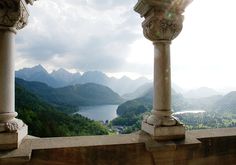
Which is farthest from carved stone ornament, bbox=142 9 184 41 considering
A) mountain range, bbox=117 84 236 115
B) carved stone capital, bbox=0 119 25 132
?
mountain range, bbox=117 84 236 115

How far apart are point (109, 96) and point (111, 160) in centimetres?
10750

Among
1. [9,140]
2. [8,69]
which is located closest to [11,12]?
[8,69]

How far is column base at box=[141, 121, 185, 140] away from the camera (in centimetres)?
415

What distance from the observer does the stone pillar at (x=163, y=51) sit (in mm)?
4203

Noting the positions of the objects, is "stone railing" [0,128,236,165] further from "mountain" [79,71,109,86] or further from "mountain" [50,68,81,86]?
"mountain" [50,68,81,86]

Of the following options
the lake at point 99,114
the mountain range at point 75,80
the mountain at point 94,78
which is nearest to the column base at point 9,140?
the lake at point 99,114

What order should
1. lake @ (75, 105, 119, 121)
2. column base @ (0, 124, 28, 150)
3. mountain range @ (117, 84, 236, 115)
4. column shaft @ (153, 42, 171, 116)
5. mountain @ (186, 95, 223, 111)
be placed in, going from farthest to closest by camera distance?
lake @ (75, 105, 119, 121) → mountain @ (186, 95, 223, 111) → mountain range @ (117, 84, 236, 115) → column shaft @ (153, 42, 171, 116) → column base @ (0, 124, 28, 150)

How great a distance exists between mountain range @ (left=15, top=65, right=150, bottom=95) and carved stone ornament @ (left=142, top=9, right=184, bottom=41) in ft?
344

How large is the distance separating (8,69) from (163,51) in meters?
2.46

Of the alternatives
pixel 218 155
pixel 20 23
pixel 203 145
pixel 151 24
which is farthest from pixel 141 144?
pixel 20 23

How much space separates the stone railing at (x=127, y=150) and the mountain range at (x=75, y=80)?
10453 centimetres

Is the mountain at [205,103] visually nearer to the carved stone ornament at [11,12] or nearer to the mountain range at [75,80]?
the carved stone ornament at [11,12]

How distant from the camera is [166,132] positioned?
4.20m

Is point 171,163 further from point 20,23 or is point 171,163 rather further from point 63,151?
point 20,23
